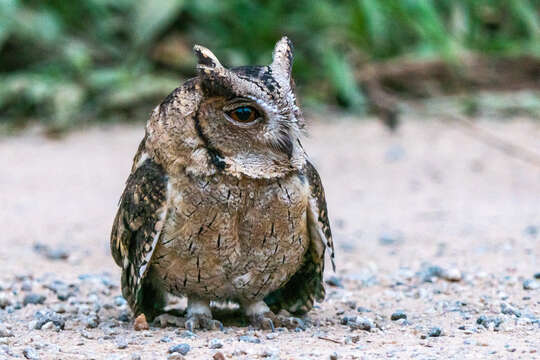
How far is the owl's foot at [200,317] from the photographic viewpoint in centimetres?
367

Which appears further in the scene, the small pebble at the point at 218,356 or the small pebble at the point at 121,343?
the small pebble at the point at 121,343

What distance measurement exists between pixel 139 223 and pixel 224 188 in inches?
16.7

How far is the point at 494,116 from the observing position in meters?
9.23

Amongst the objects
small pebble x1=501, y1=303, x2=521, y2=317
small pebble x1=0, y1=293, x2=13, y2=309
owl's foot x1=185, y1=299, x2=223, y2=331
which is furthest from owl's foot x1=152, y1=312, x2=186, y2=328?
small pebble x1=501, y1=303, x2=521, y2=317

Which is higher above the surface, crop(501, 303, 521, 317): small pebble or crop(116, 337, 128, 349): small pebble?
crop(501, 303, 521, 317): small pebble

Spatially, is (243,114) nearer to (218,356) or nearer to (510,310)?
(218,356)

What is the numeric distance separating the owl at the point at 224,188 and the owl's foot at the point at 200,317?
1cm

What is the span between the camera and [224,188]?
11.1 ft

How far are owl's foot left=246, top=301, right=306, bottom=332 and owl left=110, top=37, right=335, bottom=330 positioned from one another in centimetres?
16

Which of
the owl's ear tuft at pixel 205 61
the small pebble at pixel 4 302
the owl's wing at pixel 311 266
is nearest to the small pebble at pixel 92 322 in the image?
the small pebble at pixel 4 302

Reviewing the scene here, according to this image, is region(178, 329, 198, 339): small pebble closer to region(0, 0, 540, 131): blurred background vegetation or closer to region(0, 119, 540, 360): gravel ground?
region(0, 119, 540, 360): gravel ground

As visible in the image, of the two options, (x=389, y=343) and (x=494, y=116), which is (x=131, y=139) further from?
(x=389, y=343)

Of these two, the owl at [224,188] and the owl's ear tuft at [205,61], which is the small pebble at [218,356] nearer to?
the owl at [224,188]

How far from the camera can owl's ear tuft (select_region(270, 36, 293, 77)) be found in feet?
11.5
